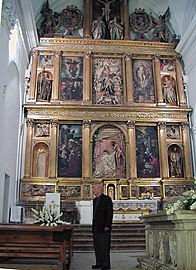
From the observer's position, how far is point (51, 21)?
694 inches

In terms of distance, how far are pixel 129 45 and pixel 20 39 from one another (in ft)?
17.4

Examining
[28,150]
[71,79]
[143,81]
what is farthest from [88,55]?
[28,150]

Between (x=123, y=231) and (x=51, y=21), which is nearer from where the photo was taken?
(x=123, y=231)

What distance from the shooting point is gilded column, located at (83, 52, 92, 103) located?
16.1m

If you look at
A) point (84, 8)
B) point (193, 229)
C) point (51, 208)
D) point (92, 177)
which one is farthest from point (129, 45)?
point (193, 229)

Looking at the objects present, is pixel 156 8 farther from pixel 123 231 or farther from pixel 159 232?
pixel 159 232

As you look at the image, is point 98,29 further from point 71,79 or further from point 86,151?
point 86,151

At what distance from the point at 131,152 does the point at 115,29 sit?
6335 millimetres

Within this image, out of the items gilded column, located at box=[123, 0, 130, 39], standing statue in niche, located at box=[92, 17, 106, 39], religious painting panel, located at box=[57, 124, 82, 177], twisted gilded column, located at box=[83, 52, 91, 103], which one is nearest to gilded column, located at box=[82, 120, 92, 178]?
religious painting panel, located at box=[57, 124, 82, 177]

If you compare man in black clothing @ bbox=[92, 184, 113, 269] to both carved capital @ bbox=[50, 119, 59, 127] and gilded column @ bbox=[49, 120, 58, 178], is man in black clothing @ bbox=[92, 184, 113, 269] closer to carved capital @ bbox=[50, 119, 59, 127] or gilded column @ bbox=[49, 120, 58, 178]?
gilded column @ bbox=[49, 120, 58, 178]

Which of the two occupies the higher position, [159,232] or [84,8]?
[84,8]

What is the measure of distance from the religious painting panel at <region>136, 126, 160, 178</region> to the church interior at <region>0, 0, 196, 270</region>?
0.04 meters

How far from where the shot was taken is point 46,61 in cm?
1688

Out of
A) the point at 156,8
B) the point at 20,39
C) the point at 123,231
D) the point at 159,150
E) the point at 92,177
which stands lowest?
the point at 123,231
